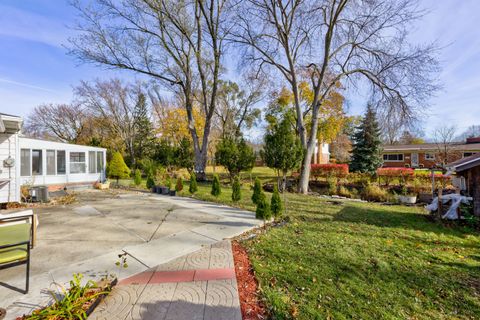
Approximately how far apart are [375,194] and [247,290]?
11.7 m


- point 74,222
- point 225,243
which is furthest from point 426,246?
point 74,222

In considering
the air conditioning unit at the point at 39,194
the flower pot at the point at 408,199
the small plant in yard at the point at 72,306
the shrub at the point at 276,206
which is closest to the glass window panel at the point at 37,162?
the air conditioning unit at the point at 39,194

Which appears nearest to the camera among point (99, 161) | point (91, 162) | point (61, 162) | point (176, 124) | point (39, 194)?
point (39, 194)

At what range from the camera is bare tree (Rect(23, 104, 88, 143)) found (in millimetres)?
24375

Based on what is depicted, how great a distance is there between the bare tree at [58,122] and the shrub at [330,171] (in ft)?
87.6

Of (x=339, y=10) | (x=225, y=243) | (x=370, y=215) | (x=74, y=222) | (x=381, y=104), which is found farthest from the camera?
(x=381, y=104)

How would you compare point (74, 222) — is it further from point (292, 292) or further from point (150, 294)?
point (292, 292)

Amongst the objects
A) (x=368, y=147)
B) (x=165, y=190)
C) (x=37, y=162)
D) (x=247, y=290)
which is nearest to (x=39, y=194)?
(x=37, y=162)

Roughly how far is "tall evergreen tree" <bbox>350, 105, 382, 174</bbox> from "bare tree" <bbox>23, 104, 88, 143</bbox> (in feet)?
100

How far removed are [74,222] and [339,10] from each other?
14420 millimetres

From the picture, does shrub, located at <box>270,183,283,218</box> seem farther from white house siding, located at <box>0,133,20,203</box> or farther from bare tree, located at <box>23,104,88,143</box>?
bare tree, located at <box>23,104,88,143</box>

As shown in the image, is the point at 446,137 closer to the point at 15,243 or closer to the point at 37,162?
the point at 15,243

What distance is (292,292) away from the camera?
8.58ft

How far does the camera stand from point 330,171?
15500mm
